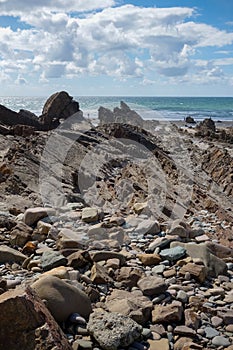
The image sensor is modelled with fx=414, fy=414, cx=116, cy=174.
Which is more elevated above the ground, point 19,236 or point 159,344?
point 19,236

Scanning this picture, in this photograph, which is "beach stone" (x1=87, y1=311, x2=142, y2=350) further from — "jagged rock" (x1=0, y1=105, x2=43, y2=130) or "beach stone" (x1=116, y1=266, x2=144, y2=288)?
"jagged rock" (x1=0, y1=105, x2=43, y2=130)

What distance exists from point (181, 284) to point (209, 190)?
917 centimetres

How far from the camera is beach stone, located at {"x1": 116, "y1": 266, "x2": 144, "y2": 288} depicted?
13.7 feet

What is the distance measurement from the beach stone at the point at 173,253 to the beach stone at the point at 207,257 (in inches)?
4.0

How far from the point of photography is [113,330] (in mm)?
3176

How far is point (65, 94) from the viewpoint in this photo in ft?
106

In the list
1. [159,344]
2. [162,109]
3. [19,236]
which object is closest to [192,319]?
[159,344]

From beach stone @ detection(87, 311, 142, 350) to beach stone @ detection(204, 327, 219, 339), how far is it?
24.8 inches

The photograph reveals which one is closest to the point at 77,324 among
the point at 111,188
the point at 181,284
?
the point at 181,284

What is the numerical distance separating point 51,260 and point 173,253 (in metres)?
1.42

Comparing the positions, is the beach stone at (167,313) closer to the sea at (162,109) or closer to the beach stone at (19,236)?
the beach stone at (19,236)

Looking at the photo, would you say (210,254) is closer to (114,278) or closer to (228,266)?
(228,266)

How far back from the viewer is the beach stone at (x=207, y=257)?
183 inches

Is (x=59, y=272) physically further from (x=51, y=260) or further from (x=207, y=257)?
(x=207, y=257)
